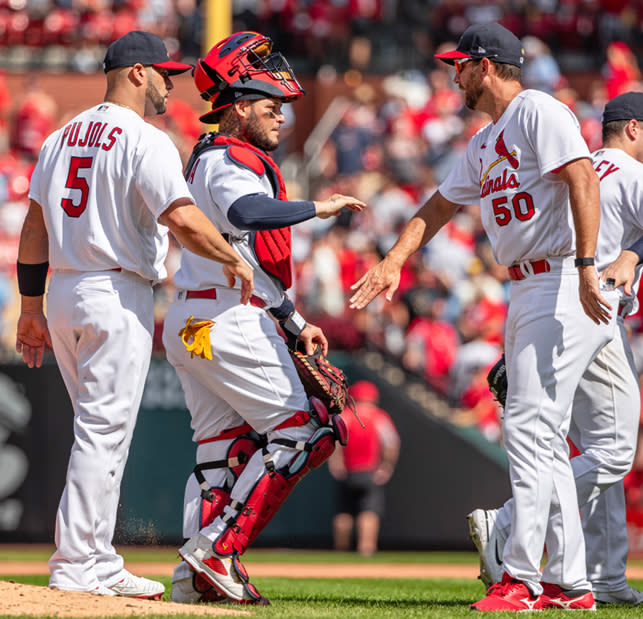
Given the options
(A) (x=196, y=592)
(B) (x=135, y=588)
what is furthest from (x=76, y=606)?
(A) (x=196, y=592)

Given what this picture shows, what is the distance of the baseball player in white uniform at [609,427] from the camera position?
5.37 m

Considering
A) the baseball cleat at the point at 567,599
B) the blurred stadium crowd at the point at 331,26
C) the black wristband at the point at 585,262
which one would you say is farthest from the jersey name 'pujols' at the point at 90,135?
the blurred stadium crowd at the point at 331,26

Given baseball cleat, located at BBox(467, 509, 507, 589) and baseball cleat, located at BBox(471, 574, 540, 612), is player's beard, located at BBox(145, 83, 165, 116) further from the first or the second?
baseball cleat, located at BBox(471, 574, 540, 612)

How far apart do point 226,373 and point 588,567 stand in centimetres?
197

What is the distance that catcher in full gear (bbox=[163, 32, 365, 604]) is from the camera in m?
5.04

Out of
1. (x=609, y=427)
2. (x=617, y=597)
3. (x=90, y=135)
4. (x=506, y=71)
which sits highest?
(x=506, y=71)

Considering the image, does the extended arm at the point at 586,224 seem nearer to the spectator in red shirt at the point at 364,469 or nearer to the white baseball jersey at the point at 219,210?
the white baseball jersey at the point at 219,210

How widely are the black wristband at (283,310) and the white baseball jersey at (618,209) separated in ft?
4.80

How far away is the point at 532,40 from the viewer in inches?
750

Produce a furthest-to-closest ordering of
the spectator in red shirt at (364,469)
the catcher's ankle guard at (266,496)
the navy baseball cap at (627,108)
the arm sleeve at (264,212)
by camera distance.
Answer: the spectator in red shirt at (364,469) < the navy baseball cap at (627,108) < the catcher's ankle guard at (266,496) < the arm sleeve at (264,212)

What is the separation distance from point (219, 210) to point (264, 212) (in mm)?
343

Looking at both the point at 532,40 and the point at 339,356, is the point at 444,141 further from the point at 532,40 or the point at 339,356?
the point at 339,356

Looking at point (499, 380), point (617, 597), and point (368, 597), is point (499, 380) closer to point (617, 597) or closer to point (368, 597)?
point (617, 597)

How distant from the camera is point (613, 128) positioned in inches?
228
